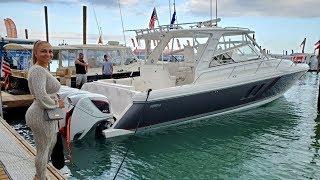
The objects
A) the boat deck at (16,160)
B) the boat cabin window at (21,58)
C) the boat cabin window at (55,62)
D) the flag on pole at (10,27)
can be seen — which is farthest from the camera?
the flag on pole at (10,27)

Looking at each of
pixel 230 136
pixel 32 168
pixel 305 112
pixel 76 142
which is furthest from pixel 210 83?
pixel 32 168

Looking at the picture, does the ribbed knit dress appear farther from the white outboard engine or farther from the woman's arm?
the white outboard engine

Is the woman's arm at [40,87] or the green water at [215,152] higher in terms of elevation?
the woman's arm at [40,87]

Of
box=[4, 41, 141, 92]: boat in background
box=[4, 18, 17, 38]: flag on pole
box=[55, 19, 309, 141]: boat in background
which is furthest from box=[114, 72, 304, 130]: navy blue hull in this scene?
box=[4, 18, 17, 38]: flag on pole

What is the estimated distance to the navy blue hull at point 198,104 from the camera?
952cm

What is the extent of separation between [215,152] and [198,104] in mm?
2475

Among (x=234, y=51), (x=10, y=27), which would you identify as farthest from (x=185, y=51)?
(x=10, y=27)

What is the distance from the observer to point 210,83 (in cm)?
1085

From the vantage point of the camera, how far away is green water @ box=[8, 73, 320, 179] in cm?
712

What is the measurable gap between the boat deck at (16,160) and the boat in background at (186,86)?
5.59 feet

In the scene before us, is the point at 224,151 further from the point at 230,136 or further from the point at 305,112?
the point at 305,112

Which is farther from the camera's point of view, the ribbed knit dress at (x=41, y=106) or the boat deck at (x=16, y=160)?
the boat deck at (x=16, y=160)

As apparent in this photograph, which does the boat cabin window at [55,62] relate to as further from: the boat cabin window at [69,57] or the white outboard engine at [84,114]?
the white outboard engine at [84,114]

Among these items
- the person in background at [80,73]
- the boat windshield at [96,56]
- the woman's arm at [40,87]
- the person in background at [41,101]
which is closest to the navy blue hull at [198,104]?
the person in background at [80,73]
